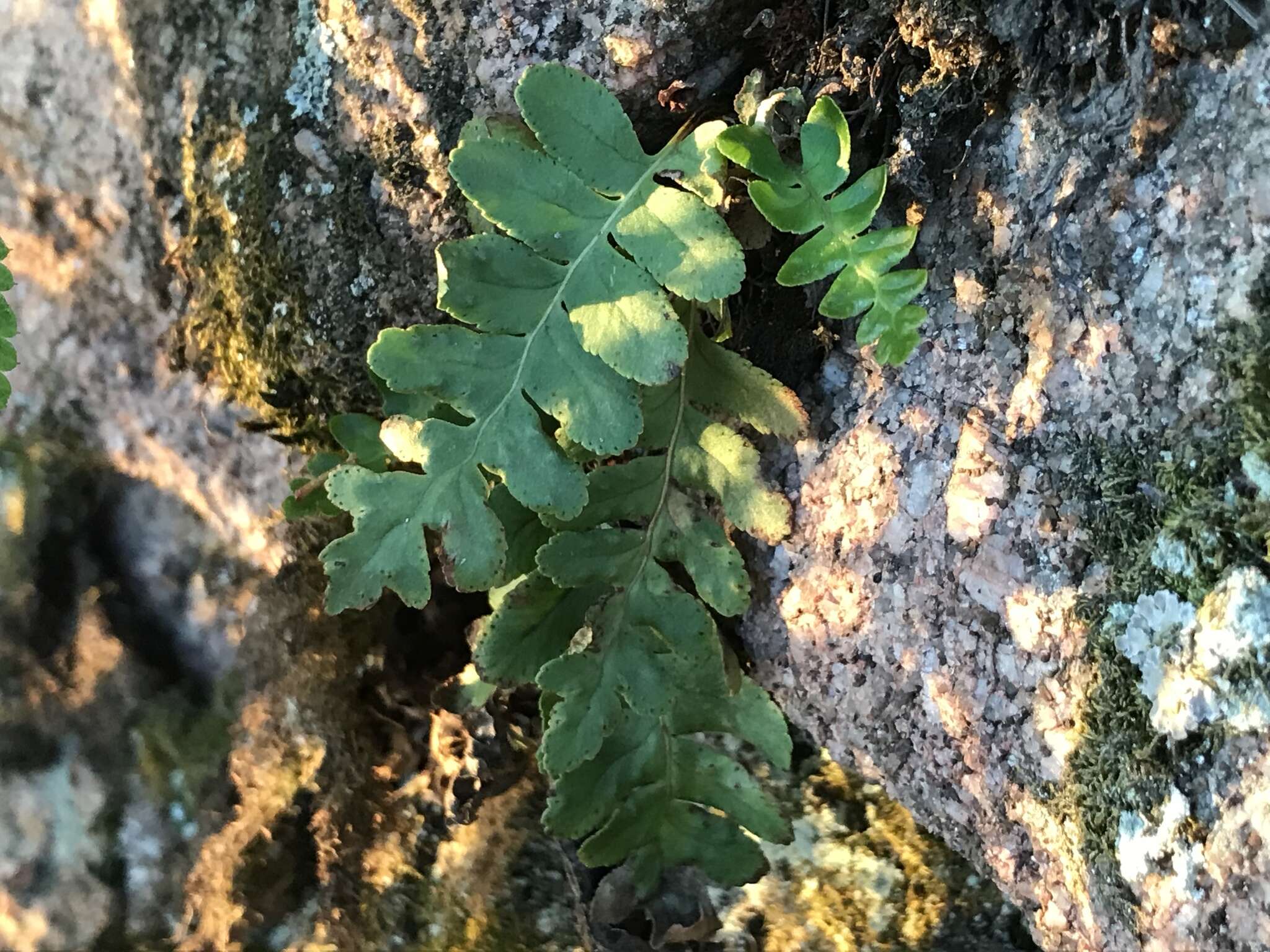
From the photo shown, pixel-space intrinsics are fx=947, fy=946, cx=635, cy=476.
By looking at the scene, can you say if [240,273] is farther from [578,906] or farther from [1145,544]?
[1145,544]

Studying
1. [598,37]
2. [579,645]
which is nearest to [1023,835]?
[579,645]

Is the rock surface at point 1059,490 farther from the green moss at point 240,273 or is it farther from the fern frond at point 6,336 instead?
the fern frond at point 6,336

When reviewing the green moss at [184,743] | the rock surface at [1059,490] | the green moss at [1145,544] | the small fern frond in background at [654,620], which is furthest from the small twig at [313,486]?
the green moss at [1145,544]

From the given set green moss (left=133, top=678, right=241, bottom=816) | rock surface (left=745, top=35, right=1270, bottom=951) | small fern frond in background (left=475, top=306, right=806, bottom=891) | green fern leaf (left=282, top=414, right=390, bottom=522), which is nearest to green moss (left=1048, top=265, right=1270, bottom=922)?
rock surface (left=745, top=35, right=1270, bottom=951)

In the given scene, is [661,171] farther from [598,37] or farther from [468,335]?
[468,335]

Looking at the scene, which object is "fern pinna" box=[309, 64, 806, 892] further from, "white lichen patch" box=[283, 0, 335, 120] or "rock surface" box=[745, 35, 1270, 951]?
"white lichen patch" box=[283, 0, 335, 120]

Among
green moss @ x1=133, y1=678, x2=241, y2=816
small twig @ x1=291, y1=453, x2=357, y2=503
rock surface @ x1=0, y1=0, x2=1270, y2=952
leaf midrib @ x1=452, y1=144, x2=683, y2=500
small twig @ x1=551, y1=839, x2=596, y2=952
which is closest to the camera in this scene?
rock surface @ x1=0, y1=0, x2=1270, y2=952
